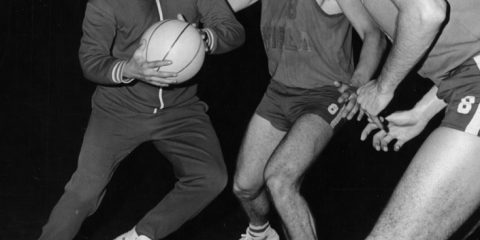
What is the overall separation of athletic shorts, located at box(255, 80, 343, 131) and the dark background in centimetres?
41

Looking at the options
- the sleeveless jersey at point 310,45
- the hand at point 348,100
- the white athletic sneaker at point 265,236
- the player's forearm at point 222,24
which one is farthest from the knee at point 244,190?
the hand at point 348,100

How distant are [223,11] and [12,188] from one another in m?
2.26

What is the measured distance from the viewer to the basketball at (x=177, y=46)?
3377 mm

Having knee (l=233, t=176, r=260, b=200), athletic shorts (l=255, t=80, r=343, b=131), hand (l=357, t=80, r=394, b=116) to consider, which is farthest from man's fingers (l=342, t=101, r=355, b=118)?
knee (l=233, t=176, r=260, b=200)

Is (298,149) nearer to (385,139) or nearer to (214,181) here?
(214,181)

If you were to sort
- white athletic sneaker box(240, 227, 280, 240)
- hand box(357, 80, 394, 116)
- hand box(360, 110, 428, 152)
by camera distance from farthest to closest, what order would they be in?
white athletic sneaker box(240, 227, 280, 240)
hand box(360, 110, 428, 152)
hand box(357, 80, 394, 116)

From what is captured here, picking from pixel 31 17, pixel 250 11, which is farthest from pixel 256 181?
pixel 31 17

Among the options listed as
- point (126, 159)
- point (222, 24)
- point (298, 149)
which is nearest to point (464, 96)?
point (298, 149)

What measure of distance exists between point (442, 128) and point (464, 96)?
136 mm

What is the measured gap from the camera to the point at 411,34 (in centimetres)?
240

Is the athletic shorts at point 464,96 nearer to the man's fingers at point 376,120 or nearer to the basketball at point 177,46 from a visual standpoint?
the man's fingers at point 376,120

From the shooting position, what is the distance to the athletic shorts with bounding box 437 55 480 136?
8.25 ft

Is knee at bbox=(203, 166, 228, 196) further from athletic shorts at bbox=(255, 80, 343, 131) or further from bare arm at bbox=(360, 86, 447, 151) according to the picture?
bare arm at bbox=(360, 86, 447, 151)

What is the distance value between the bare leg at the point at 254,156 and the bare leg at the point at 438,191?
1511 millimetres
